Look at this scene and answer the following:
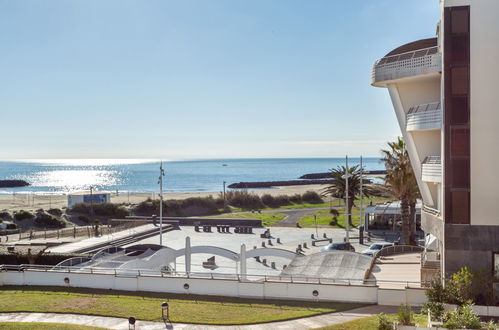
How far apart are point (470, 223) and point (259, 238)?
3084 cm

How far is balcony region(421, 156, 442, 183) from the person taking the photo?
84.0 ft

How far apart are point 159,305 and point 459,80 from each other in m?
19.3

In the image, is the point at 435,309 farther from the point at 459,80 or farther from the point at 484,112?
the point at 459,80

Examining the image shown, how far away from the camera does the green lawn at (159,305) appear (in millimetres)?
22125

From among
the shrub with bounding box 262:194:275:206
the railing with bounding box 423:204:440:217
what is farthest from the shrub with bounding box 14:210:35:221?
the railing with bounding box 423:204:440:217

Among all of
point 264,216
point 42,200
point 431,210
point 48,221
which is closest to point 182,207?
point 264,216

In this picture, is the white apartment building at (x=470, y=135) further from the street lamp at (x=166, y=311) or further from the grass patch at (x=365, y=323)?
the street lamp at (x=166, y=311)

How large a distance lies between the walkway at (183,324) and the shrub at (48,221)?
40994mm

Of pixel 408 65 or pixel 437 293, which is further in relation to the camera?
pixel 408 65

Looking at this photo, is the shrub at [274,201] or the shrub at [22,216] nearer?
the shrub at [22,216]

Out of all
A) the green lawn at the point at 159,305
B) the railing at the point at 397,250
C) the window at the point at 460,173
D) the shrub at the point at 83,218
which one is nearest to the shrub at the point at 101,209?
the shrub at the point at 83,218

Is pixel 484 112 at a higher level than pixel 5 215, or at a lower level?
higher

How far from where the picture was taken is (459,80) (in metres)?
23.6

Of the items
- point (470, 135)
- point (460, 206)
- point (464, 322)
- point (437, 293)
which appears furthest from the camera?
point (460, 206)
